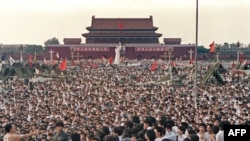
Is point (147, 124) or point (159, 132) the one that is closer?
point (159, 132)

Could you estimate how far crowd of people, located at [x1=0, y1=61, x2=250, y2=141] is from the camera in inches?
356

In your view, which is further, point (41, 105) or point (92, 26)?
point (92, 26)

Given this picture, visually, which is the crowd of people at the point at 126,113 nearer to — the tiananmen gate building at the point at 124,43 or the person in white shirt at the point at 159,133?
the person in white shirt at the point at 159,133

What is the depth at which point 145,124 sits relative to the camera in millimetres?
9461

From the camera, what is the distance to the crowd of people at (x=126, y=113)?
9.03 meters

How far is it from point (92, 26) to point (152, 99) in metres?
57.9

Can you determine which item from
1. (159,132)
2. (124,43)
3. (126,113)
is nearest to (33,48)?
(124,43)

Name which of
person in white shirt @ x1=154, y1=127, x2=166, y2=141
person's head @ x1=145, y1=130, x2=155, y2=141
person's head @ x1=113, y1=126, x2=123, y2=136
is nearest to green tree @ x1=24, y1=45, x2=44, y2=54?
person's head @ x1=113, y1=126, x2=123, y2=136

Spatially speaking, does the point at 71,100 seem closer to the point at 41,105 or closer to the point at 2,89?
the point at 41,105

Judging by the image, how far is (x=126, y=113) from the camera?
15.2 metres

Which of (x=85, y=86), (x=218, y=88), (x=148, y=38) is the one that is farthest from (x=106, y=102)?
(x=148, y=38)

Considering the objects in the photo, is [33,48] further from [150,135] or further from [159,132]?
[150,135]

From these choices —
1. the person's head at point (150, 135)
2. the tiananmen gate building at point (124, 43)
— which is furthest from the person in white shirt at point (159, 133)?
the tiananmen gate building at point (124, 43)

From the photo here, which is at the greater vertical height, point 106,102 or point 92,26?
point 92,26
